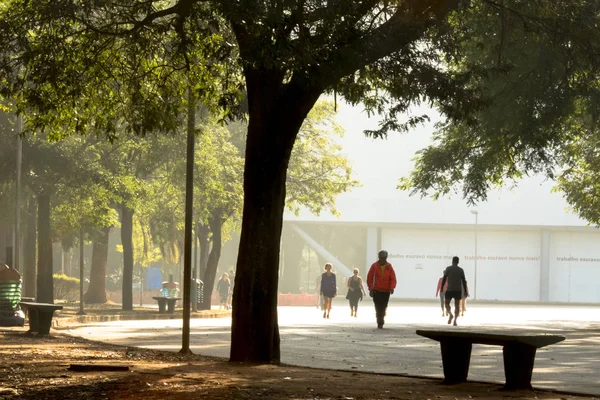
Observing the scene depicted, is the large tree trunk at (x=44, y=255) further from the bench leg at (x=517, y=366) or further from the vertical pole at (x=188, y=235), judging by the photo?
the bench leg at (x=517, y=366)

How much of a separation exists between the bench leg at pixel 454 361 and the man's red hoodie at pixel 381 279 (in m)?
14.5

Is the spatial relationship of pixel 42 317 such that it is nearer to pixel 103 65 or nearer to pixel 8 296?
pixel 8 296

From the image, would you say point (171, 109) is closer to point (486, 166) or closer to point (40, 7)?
point (40, 7)

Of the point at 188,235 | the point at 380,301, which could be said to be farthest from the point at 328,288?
the point at 188,235

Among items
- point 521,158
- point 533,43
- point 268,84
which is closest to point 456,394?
point 268,84

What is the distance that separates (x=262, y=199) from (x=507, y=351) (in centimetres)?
435

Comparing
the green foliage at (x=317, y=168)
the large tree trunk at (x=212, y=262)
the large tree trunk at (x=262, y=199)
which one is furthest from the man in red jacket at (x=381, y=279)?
the green foliage at (x=317, y=168)

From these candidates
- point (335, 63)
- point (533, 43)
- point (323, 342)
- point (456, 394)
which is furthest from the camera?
point (533, 43)

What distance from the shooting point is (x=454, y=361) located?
1230 centimetres

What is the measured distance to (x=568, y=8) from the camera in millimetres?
18281

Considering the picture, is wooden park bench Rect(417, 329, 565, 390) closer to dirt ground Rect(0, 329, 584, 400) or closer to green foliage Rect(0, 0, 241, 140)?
dirt ground Rect(0, 329, 584, 400)

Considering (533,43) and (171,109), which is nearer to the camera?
(171,109)

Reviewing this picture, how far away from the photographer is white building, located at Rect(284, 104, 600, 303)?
80.6 m

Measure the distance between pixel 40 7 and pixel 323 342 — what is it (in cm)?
922
